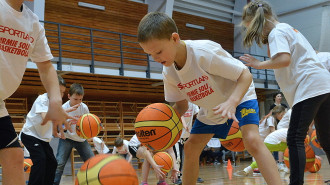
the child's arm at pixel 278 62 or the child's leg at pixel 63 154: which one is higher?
the child's arm at pixel 278 62

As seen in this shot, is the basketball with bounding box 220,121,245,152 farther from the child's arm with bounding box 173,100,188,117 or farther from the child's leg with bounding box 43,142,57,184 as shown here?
the child's leg with bounding box 43,142,57,184

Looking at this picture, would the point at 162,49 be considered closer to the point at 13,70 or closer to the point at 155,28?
the point at 155,28

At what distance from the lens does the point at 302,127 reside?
288 centimetres

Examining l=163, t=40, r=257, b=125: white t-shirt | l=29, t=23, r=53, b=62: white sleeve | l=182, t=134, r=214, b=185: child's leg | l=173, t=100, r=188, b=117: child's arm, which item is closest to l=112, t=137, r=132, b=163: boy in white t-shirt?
l=173, t=100, r=188, b=117: child's arm

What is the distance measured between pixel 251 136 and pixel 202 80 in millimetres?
553

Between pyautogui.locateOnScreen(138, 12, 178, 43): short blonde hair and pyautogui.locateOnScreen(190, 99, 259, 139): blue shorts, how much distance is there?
0.82 m

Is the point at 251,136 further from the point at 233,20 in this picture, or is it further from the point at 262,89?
the point at 233,20

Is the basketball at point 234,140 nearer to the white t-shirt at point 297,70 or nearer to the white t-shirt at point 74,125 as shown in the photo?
the white t-shirt at point 297,70

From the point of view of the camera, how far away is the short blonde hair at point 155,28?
2549 mm

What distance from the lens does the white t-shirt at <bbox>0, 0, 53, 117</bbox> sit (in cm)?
217

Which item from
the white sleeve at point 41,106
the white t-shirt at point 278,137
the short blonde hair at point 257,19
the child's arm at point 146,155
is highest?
the short blonde hair at point 257,19

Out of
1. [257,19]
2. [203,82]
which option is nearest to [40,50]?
[203,82]

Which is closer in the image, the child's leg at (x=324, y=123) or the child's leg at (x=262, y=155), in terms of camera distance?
the child's leg at (x=262, y=155)

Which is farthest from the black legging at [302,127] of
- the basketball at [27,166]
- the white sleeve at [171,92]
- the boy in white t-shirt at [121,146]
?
the boy in white t-shirt at [121,146]
